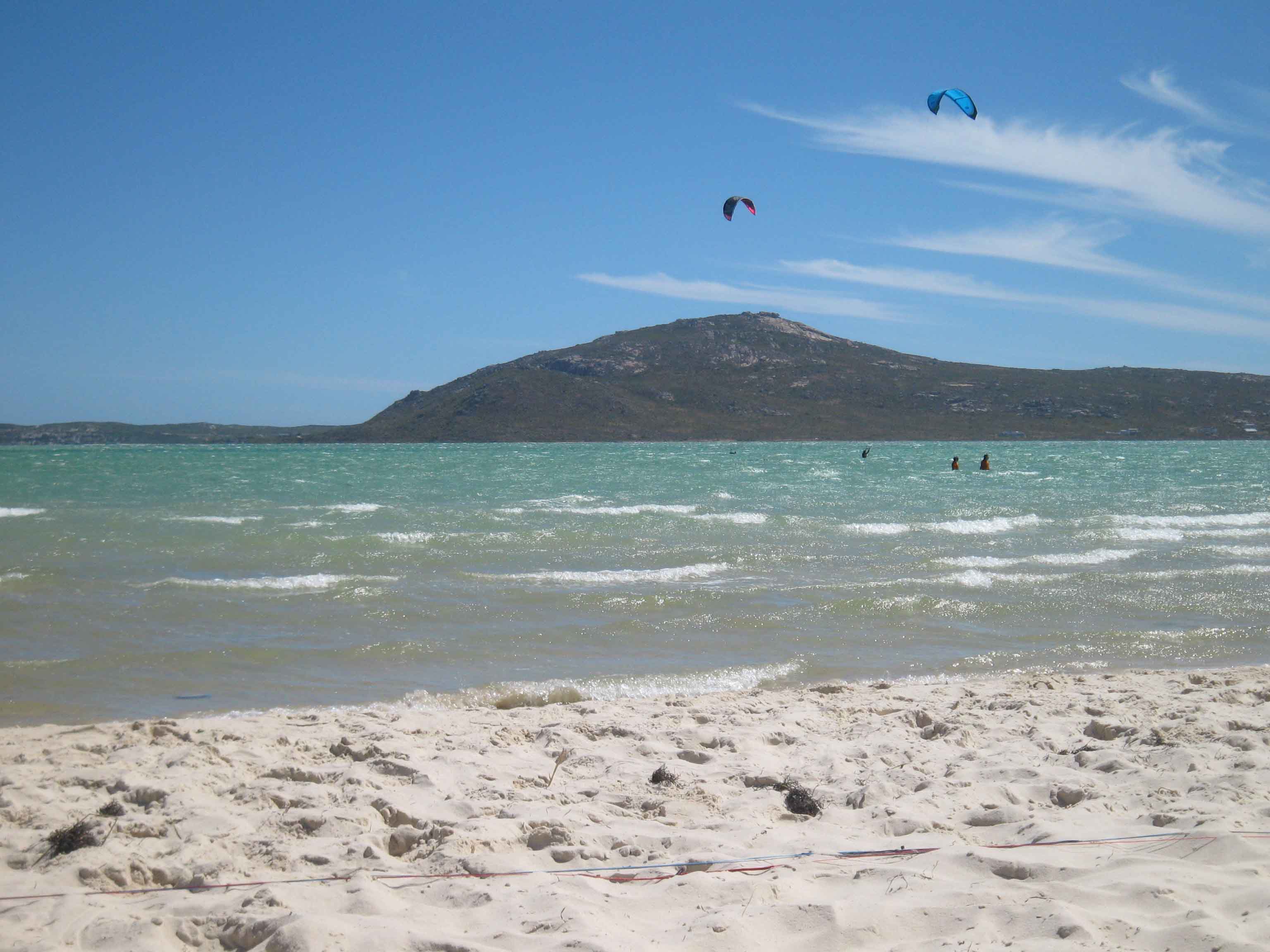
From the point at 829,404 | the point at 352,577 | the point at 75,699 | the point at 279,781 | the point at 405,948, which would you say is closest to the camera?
the point at 405,948

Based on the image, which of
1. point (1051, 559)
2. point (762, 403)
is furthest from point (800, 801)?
point (762, 403)

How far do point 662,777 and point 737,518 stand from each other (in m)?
16.5

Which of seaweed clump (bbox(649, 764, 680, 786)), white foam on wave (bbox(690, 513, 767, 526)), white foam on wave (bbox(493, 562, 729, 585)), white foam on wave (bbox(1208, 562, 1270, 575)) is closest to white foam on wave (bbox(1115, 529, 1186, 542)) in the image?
white foam on wave (bbox(1208, 562, 1270, 575))

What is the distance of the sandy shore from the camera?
358cm

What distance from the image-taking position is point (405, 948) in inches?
136

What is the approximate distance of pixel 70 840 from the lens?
4.29 m

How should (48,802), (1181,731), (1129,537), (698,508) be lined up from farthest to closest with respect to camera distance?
(698,508) → (1129,537) → (1181,731) → (48,802)

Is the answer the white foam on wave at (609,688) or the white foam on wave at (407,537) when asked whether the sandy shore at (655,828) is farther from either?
the white foam on wave at (407,537)

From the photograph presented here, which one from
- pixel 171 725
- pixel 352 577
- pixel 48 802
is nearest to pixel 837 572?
pixel 352 577

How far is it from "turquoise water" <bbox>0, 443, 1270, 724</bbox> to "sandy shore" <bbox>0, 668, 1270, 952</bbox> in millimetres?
1661

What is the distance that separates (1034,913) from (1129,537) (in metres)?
16.9

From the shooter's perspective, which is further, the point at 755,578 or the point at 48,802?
the point at 755,578

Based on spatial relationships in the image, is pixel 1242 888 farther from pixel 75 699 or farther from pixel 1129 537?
pixel 1129 537

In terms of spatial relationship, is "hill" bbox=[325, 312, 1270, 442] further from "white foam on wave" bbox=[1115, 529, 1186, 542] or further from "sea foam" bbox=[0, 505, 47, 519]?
"white foam on wave" bbox=[1115, 529, 1186, 542]
